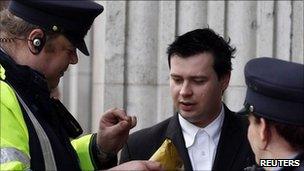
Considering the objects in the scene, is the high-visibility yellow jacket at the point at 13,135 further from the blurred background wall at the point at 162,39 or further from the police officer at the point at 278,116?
the blurred background wall at the point at 162,39

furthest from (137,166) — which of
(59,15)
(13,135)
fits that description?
(59,15)

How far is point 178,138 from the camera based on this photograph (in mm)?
3105

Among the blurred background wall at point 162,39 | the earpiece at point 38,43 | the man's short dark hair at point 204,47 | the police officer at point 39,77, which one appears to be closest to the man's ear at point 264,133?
the police officer at point 39,77

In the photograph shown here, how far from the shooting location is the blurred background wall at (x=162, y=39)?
14.7 feet

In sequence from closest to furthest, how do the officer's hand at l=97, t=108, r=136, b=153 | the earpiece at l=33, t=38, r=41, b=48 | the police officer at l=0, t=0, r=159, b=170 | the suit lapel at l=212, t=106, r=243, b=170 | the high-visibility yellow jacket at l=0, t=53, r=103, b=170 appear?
the high-visibility yellow jacket at l=0, t=53, r=103, b=170
the police officer at l=0, t=0, r=159, b=170
the earpiece at l=33, t=38, r=41, b=48
the officer's hand at l=97, t=108, r=136, b=153
the suit lapel at l=212, t=106, r=243, b=170

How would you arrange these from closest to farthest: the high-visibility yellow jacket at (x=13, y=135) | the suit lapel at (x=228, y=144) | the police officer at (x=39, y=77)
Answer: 1. the high-visibility yellow jacket at (x=13, y=135)
2. the police officer at (x=39, y=77)
3. the suit lapel at (x=228, y=144)

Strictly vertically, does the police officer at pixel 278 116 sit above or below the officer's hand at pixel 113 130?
above

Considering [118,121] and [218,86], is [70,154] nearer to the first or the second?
[118,121]

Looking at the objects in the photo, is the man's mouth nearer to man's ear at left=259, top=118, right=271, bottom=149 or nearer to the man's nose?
the man's nose

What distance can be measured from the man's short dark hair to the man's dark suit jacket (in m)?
0.24

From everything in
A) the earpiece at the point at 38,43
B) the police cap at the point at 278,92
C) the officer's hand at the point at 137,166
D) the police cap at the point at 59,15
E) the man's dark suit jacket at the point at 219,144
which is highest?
the police cap at the point at 59,15

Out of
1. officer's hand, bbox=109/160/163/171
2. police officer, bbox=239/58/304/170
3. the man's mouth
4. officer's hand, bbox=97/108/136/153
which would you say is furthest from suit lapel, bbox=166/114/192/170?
police officer, bbox=239/58/304/170

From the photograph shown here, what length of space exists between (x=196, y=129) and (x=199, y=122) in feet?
0.12

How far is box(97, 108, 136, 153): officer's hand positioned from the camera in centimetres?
267
